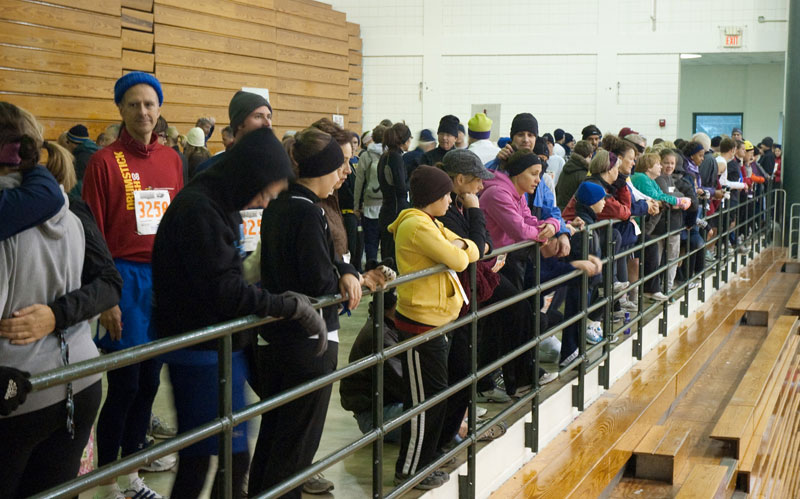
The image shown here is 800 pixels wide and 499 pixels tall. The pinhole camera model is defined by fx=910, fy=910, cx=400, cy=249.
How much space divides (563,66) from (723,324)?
8.57 meters

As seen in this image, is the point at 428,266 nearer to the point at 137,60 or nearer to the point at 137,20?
the point at 137,60

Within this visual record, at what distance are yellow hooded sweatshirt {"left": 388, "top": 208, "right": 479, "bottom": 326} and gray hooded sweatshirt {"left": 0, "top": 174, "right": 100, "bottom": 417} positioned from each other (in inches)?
55.6

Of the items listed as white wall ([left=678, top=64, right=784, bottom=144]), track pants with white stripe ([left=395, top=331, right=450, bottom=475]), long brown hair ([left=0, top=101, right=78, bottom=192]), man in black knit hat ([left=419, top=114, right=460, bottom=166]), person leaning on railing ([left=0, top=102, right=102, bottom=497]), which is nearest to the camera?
person leaning on railing ([left=0, top=102, right=102, bottom=497])

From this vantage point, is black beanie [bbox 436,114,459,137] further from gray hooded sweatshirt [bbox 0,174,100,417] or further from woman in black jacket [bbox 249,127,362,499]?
gray hooded sweatshirt [bbox 0,174,100,417]

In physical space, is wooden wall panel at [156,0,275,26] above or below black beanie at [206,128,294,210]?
above

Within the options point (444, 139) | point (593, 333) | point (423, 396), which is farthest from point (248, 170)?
point (444, 139)

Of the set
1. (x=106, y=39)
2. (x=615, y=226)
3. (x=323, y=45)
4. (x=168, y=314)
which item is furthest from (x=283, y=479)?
(x=323, y=45)

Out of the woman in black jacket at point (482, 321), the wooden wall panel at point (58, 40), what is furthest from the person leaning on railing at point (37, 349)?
the wooden wall panel at point (58, 40)

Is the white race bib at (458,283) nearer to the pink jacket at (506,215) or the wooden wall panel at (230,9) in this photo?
the pink jacket at (506,215)

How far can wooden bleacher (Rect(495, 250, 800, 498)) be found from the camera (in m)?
4.38

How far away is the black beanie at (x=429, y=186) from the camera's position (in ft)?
11.6

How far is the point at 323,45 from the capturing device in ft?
46.8

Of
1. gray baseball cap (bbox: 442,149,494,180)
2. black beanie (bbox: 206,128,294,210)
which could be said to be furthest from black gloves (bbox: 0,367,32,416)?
gray baseball cap (bbox: 442,149,494,180)

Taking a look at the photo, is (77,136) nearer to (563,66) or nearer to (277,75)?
(277,75)
